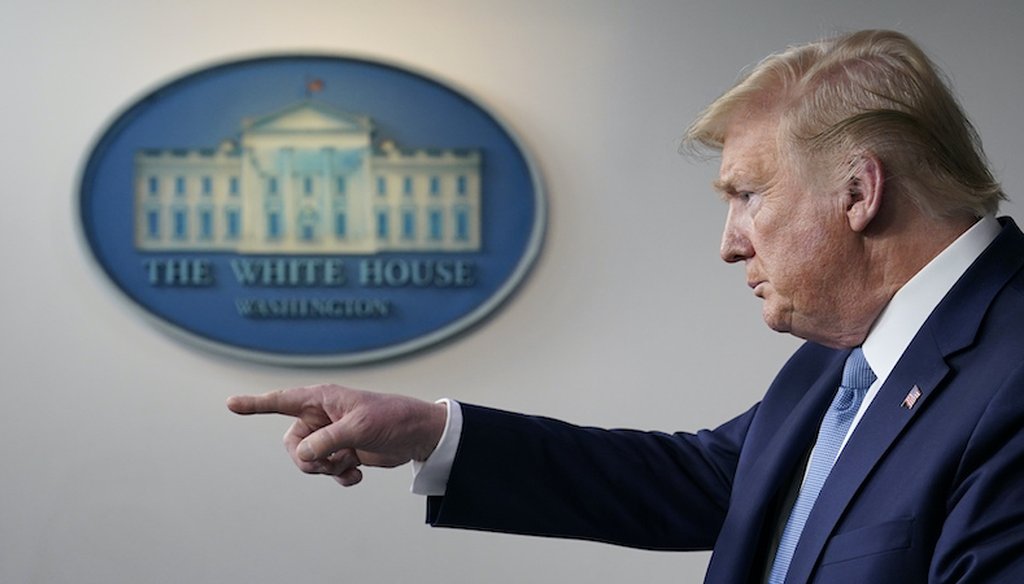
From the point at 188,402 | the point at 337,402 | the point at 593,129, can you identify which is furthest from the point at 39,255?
the point at 337,402

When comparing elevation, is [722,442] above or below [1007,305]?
below

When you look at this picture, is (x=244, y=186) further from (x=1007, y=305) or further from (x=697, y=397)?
(x=1007, y=305)

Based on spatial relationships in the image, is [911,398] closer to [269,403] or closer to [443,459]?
[443,459]

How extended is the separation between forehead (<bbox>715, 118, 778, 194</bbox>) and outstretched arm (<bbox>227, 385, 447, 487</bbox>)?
1.71 feet

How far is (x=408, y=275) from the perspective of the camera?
120 inches

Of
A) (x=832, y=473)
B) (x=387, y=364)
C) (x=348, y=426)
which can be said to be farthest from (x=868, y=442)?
(x=387, y=364)

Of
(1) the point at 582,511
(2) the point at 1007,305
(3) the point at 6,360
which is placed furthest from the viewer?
(3) the point at 6,360

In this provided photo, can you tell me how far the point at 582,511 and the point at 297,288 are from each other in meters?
1.39

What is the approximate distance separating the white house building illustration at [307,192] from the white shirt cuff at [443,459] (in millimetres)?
1315

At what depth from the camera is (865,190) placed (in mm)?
1520

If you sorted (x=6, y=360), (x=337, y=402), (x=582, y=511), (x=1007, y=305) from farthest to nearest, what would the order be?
(x=6, y=360) → (x=582, y=511) → (x=337, y=402) → (x=1007, y=305)

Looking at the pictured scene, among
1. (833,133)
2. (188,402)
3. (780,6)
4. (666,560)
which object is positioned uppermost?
(780,6)

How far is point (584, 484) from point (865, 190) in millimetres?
613

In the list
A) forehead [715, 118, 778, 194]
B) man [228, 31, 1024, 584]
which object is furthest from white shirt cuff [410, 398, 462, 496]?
forehead [715, 118, 778, 194]
